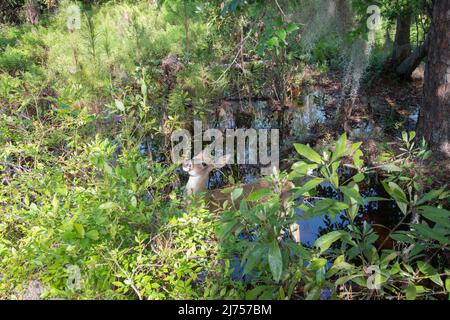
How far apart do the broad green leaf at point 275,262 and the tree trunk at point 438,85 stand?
114 inches

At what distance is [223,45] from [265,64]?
0.70m

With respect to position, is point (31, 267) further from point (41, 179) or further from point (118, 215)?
point (41, 179)

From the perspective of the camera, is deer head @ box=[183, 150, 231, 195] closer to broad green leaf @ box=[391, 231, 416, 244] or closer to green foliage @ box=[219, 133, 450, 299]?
green foliage @ box=[219, 133, 450, 299]

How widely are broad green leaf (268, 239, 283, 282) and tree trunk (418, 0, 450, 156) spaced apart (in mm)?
2895

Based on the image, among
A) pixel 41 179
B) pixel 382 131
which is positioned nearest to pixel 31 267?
pixel 41 179

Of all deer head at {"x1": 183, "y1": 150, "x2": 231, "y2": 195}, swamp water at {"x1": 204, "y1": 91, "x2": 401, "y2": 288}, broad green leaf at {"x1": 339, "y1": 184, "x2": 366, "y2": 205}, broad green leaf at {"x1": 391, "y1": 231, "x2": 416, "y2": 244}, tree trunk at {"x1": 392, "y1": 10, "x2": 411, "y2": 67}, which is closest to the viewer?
broad green leaf at {"x1": 339, "y1": 184, "x2": 366, "y2": 205}

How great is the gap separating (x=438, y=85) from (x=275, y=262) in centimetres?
298

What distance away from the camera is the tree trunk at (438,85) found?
10.6ft

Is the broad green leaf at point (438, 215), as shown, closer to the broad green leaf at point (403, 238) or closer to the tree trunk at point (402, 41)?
the broad green leaf at point (403, 238)

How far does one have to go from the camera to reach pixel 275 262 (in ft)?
3.75

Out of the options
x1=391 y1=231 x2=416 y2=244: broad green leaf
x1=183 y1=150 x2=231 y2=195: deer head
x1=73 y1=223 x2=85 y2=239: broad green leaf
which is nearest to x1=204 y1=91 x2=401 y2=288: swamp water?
x1=183 y1=150 x2=231 y2=195: deer head

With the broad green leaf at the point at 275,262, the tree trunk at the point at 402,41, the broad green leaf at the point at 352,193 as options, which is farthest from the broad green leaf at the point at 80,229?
the tree trunk at the point at 402,41

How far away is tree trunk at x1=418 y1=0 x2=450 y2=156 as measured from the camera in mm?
3217
